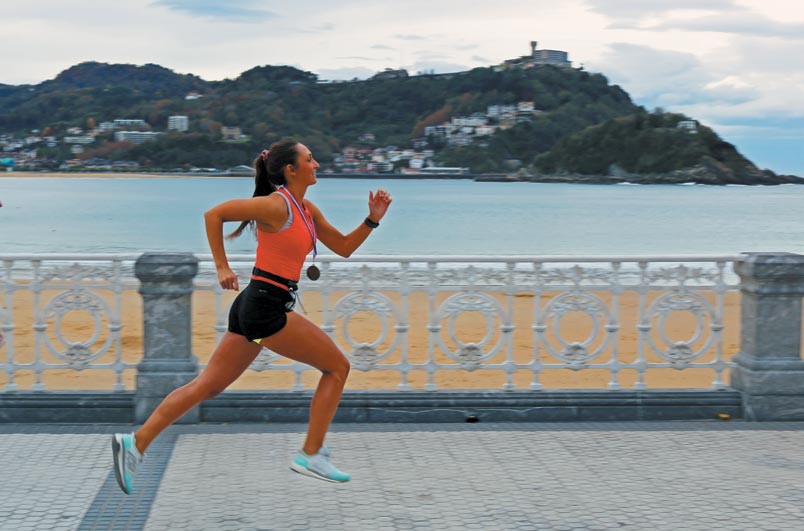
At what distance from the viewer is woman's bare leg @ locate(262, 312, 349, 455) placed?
4.74 metres

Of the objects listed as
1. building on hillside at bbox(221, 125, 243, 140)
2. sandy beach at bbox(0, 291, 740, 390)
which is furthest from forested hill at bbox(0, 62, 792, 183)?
sandy beach at bbox(0, 291, 740, 390)

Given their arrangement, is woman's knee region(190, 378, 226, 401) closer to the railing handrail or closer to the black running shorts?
the black running shorts

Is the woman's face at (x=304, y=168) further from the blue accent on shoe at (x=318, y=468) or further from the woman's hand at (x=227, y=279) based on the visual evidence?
the blue accent on shoe at (x=318, y=468)

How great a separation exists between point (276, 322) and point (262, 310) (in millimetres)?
85

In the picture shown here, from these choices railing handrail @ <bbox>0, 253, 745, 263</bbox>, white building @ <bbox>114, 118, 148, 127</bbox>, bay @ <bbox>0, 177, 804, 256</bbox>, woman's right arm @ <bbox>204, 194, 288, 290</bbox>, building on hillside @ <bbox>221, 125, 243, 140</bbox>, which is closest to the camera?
woman's right arm @ <bbox>204, 194, 288, 290</bbox>

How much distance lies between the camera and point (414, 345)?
14.0 metres

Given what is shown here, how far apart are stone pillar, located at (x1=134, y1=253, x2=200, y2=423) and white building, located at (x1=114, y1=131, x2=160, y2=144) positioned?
411 feet

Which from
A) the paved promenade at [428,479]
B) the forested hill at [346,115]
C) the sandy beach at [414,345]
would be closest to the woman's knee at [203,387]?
the paved promenade at [428,479]

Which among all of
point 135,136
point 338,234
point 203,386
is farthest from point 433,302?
point 135,136

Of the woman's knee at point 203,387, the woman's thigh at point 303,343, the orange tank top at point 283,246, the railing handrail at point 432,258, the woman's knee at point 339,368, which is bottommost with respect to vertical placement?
the woman's knee at point 203,387

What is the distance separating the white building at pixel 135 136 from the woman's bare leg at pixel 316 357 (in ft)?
417

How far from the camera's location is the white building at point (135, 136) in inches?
5007

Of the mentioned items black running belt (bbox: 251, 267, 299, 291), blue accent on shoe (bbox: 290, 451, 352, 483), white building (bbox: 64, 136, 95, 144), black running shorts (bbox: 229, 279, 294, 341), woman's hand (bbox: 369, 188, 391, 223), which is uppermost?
white building (bbox: 64, 136, 95, 144)

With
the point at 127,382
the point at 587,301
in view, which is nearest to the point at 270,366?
the point at 587,301
